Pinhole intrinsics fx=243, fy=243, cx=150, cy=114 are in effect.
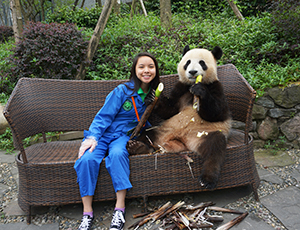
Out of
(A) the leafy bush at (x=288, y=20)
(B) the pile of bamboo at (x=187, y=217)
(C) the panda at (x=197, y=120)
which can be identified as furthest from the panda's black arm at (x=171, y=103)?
(A) the leafy bush at (x=288, y=20)

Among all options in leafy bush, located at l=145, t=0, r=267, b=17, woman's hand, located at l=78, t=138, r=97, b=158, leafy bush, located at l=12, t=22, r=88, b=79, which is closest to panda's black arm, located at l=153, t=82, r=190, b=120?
woman's hand, located at l=78, t=138, r=97, b=158

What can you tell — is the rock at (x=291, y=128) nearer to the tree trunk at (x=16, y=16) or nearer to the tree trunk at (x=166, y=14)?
the tree trunk at (x=166, y=14)

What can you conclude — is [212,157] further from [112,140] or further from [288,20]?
[288,20]

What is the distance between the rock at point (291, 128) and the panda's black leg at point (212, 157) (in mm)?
1767

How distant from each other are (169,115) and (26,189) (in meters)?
1.48

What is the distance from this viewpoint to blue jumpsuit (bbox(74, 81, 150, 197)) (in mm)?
1970

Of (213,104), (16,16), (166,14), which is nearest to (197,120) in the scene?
(213,104)

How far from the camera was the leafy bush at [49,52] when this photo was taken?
3.84 metres

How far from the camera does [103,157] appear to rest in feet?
6.89

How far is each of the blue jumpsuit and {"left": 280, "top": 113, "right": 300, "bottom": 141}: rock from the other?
2.05 meters

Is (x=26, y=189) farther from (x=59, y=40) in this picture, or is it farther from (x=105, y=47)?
(x=105, y=47)

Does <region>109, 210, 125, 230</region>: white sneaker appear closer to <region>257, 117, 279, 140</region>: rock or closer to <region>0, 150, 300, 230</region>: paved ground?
<region>0, 150, 300, 230</region>: paved ground

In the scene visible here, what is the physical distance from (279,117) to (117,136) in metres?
2.34

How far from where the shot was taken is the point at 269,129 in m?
3.38
